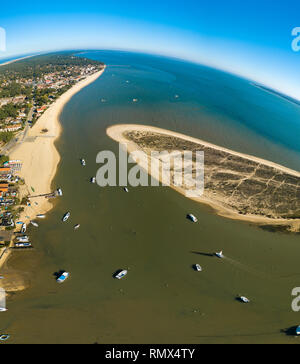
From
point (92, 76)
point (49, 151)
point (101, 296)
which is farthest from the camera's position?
point (92, 76)

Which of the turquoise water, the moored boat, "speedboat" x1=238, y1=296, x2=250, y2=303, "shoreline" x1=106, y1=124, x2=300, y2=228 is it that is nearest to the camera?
the turquoise water

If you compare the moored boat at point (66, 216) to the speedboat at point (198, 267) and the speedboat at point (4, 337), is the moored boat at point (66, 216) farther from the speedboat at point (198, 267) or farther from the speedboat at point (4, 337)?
the speedboat at point (198, 267)

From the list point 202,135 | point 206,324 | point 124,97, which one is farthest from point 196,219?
point 124,97

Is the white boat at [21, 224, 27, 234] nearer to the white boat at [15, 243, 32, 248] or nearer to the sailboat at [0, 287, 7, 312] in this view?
the white boat at [15, 243, 32, 248]

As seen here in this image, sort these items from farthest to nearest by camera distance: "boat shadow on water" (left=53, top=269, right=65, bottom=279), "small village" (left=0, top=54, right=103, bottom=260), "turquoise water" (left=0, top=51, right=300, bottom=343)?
"small village" (left=0, top=54, right=103, bottom=260), "boat shadow on water" (left=53, top=269, right=65, bottom=279), "turquoise water" (left=0, top=51, right=300, bottom=343)

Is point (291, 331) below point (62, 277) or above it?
below

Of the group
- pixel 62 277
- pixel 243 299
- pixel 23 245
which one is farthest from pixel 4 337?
pixel 243 299

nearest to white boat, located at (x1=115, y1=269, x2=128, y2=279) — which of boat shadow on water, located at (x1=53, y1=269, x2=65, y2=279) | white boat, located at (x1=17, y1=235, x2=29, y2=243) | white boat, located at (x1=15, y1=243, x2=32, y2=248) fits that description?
boat shadow on water, located at (x1=53, y1=269, x2=65, y2=279)

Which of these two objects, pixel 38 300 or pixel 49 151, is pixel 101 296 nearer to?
pixel 38 300

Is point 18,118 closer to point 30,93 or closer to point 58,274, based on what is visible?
point 30,93
